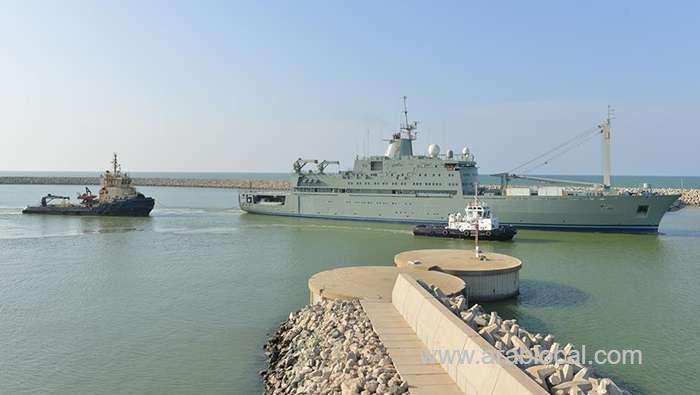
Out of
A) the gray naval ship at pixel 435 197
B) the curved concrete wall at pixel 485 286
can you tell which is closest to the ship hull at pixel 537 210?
the gray naval ship at pixel 435 197

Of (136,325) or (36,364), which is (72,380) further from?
(136,325)

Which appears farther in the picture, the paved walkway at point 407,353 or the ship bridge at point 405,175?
the ship bridge at point 405,175

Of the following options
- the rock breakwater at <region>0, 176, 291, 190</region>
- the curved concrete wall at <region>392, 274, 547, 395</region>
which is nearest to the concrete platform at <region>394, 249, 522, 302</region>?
the curved concrete wall at <region>392, 274, 547, 395</region>

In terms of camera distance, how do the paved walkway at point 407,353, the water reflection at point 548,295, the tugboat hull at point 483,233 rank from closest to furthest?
the paved walkway at point 407,353, the water reflection at point 548,295, the tugboat hull at point 483,233

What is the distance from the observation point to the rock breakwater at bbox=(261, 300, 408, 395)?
7.97 m

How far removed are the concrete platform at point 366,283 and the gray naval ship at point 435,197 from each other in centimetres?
2410

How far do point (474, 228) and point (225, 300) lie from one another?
1827 cm

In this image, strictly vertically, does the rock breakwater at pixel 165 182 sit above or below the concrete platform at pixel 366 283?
above

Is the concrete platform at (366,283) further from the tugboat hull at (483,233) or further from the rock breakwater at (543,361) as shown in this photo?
the tugboat hull at (483,233)

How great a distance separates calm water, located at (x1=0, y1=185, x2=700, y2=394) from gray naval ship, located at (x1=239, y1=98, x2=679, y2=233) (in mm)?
2206

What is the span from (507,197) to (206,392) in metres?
32.0

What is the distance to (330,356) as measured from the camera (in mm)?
9883

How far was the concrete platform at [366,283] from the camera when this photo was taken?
13.1 metres

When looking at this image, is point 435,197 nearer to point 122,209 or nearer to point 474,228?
point 474,228
